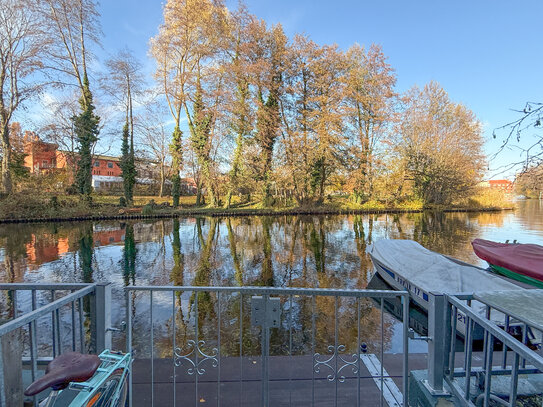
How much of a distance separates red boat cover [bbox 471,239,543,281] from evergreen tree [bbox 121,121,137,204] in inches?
1033

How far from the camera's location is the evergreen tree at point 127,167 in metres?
26.2

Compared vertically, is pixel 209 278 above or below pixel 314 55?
below

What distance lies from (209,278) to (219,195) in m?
21.3

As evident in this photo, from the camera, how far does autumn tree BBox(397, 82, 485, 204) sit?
32031 mm

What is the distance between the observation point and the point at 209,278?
854 centimetres

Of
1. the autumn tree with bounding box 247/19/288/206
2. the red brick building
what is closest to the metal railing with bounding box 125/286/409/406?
the autumn tree with bounding box 247/19/288/206

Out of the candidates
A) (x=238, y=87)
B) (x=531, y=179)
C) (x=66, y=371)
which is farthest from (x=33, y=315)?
(x=238, y=87)

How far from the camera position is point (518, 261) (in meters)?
6.25

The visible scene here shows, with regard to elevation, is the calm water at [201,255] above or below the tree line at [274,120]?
below

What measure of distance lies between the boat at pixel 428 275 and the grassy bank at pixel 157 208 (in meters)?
19.8

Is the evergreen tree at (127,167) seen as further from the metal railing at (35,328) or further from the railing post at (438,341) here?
the railing post at (438,341)

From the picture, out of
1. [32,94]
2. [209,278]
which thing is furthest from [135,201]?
[209,278]

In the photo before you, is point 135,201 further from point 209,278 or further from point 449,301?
point 449,301

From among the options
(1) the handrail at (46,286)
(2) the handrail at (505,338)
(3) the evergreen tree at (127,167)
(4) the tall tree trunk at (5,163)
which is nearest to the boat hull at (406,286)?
(2) the handrail at (505,338)
